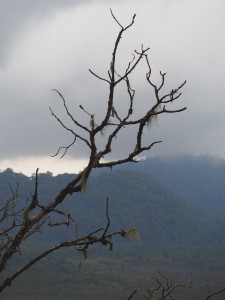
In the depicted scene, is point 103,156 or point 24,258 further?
point 24,258

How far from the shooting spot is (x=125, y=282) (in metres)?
173

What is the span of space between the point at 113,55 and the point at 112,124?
23.2 inches

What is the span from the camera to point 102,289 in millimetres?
155250

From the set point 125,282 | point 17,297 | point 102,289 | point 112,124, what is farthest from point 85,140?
point 125,282

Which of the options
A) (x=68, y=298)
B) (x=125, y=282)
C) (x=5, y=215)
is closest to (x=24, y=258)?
(x=125, y=282)

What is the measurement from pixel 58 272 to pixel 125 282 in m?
26.9

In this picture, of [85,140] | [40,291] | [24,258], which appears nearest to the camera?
[85,140]

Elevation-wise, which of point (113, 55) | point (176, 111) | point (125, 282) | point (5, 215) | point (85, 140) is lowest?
point (125, 282)

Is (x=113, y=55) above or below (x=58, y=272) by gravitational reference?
above

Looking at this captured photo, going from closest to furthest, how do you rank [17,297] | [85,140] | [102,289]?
[85,140]
[17,297]
[102,289]

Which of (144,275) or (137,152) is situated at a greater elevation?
(137,152)

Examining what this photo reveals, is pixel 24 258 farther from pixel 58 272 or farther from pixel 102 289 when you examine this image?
pixel 102 289

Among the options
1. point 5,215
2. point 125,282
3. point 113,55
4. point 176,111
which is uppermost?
point 113,55

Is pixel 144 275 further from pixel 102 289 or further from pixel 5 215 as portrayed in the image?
pixel 5 215
